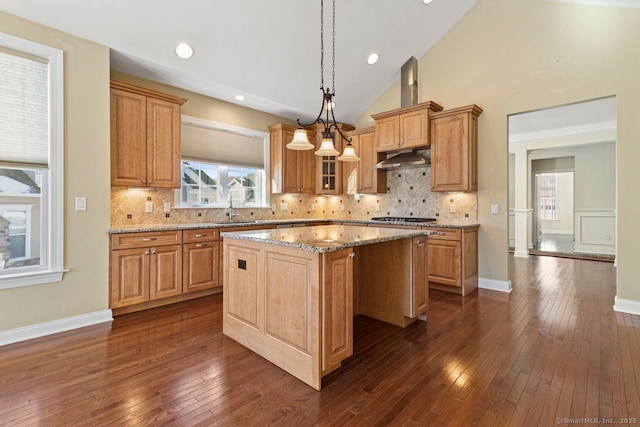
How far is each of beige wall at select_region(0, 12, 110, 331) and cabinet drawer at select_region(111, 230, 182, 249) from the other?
115mm

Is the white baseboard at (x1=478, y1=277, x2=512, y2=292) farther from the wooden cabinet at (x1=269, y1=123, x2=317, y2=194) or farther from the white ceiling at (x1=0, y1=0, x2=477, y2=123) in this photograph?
the white ceiling at (x1=0, y1=0, x2=477, y2=123)

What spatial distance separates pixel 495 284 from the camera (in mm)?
4383

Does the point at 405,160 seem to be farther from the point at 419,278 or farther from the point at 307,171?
the point at 419,278

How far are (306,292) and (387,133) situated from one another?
3.64 meters

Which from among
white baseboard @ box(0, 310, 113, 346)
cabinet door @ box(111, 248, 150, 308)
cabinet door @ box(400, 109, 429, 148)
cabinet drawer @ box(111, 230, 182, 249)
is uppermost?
cabinet door @ box(400, 109, 429, 148)

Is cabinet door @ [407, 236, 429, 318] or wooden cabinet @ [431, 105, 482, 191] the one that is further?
wooden cabinet @ [431, 105, 482, 191]

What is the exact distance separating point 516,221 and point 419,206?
11.9 feet

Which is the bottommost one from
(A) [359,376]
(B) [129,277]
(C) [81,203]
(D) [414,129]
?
(A) [359,376]

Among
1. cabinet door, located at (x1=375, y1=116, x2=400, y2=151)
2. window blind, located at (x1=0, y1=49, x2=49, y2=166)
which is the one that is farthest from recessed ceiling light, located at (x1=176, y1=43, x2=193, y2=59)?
cabinet door, located at (x1=375, y1=116, x2=400, y2=151)

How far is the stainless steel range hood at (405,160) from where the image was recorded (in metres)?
4.67

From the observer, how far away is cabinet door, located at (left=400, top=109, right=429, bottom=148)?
180 inches

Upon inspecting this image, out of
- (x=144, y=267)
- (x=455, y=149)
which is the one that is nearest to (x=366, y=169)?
(x=455, y=149)

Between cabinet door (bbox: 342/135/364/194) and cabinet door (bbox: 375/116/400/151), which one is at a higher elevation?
cabinet door (bbox: 375/116/400/151)

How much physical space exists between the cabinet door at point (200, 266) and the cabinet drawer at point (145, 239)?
183 mm
